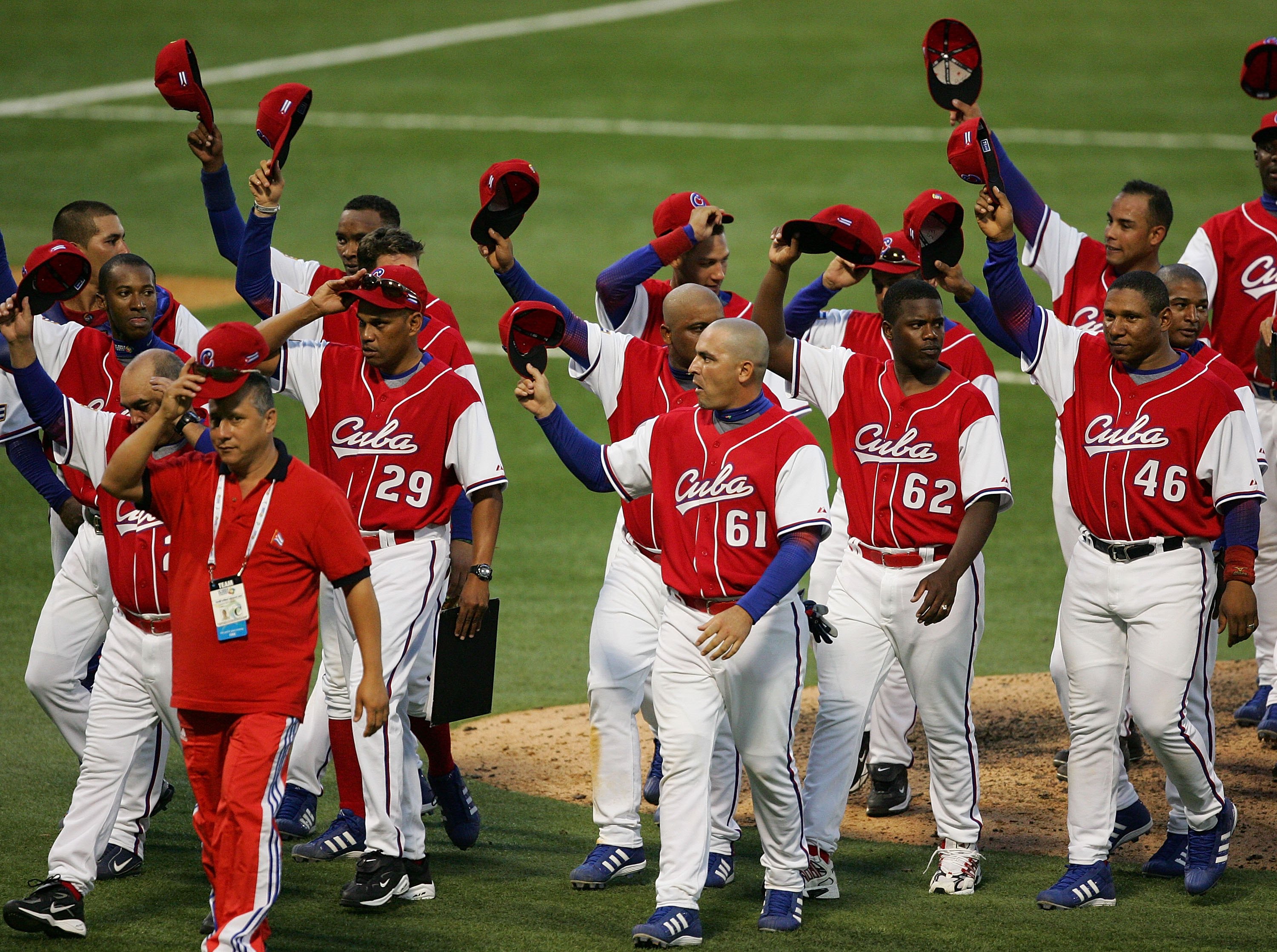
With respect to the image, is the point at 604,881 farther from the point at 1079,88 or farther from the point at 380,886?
the point at 1079,88

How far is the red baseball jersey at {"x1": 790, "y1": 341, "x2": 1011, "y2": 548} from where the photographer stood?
6.10 meters

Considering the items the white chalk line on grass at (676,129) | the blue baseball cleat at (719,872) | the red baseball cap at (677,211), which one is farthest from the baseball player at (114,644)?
the white chalk line on grass at (676,129)

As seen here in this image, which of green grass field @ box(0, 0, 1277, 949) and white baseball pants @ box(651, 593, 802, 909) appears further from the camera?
green grass field @ box(0, 0, 1277, 949)

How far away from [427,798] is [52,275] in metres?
2.72

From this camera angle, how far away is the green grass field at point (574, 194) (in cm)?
598

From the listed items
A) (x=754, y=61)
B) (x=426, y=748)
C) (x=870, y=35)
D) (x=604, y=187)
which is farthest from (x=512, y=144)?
(x=426, y=748)

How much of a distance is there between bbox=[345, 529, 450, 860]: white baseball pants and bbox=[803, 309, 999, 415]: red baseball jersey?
1.89 metres

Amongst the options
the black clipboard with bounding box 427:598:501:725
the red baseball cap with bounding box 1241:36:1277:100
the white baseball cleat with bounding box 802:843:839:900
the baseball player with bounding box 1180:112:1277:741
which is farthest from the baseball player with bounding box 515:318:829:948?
the red baseball cap with bounding box 1241:36:1277:100

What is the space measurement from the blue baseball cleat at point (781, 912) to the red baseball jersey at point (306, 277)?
282 cm

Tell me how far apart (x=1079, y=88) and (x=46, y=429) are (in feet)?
77.2

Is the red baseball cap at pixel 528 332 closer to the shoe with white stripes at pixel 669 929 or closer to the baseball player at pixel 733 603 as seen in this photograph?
the baseball player at pixel 733 603

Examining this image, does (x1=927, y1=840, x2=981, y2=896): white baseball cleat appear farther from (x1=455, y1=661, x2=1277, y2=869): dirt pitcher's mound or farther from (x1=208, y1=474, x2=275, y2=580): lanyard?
(x1=208, y1=474, x2=275, y2=580): lanyard

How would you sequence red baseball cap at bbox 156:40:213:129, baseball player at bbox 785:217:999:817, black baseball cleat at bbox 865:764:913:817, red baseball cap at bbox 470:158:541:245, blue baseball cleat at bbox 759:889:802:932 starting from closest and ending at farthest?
blue baseball cleat at bbox 759:889:802:932 → red baseball cap at bbox 470:158:541:245 → red baseball cap at bbox 156:40:213:129 → baseball player at bbox 785:217:999:817 → black baseball cleat at bbox 865:764:913:817

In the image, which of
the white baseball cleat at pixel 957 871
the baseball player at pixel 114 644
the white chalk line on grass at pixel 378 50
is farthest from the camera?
the white chalk line on grass at pixel 378 50
